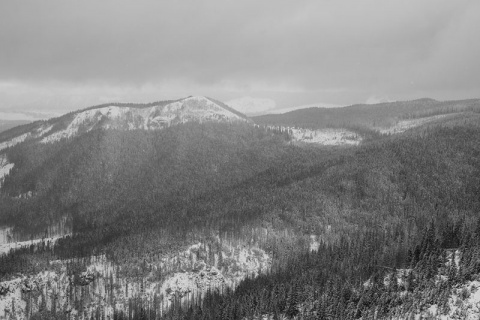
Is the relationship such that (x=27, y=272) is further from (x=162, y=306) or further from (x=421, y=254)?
(x=421, y=254)

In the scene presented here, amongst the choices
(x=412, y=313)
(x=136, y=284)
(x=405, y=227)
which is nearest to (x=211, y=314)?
(x=136, y=284)

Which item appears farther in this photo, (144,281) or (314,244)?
(314,244)

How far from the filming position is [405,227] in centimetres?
19925

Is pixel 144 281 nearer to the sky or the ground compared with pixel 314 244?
nearer to the ground

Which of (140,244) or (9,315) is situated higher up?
(140,244)

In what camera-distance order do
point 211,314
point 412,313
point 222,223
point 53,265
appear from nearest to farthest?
point 412,313 → point 211,314 → point 53,265 → point 222,223

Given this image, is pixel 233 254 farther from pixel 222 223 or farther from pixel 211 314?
pixel 211 314

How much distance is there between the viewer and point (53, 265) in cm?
16075

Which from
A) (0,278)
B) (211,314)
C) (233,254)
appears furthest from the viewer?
(233,254)

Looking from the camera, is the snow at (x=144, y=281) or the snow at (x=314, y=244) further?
the snow at (x=314, y=244)

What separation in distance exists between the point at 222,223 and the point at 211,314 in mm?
75006

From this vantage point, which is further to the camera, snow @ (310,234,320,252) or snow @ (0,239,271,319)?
snow @ (310,234,320,252)

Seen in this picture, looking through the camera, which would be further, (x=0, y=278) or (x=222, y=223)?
(x=222, y=223)

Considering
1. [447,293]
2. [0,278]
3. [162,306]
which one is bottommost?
[162,306]
